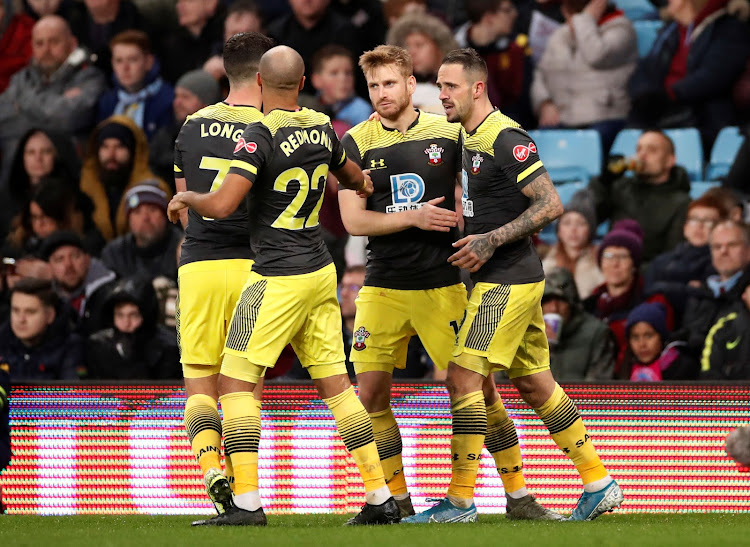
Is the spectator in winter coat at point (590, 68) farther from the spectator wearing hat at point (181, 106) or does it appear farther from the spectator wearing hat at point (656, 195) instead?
the spectator wearing hat at point (181, 106)

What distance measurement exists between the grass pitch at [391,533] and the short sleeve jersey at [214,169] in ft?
5.01

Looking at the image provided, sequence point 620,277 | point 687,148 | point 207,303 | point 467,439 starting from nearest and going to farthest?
point 467,439, point 207,303, point 620,277, point 687,148

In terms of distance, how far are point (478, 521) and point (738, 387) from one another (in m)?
1.99

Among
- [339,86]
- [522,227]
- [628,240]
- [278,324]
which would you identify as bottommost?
[628,240]

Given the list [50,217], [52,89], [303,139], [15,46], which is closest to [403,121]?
[303,139]

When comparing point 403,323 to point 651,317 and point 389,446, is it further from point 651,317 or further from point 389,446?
point 651,317

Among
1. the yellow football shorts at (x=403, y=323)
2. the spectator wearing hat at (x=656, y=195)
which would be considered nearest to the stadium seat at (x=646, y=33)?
the spectator wearing hat at (x=656, y=195)

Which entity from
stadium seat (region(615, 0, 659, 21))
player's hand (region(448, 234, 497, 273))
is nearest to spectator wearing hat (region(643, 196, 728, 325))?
stadium seat (region(615, 0, 659, 21))

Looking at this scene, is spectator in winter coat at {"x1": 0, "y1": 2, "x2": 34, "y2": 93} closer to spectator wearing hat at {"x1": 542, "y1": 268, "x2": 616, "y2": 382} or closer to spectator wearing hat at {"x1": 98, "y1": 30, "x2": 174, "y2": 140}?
spectator wearing hat at {"x1": 98, "y1": 30, "x2": 174, "y2": 140}

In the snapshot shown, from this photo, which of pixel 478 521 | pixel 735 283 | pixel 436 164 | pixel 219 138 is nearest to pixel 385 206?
pixel 436 164

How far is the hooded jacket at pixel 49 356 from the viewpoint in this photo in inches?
399

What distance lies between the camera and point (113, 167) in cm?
1254

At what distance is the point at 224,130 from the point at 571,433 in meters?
2.56

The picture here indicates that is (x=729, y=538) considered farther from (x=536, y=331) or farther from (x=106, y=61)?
(x=106, y=61)
